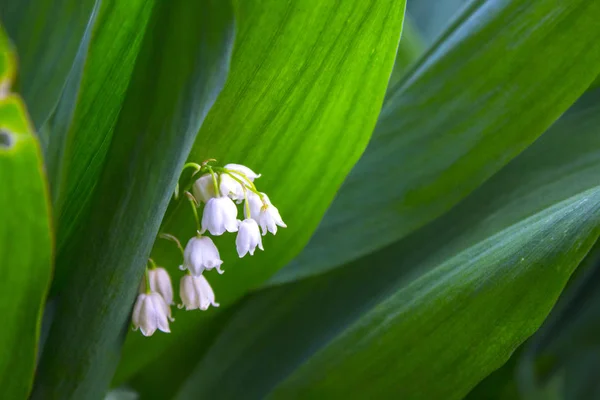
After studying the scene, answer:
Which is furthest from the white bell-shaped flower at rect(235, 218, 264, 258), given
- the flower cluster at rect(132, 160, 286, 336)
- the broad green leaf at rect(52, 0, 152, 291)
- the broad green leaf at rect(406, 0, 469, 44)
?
the broad green leaf at rect(406, 0, 469, 44)

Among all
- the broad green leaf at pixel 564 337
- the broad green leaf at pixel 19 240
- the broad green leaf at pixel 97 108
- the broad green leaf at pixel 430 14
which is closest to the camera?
the broad green leaf at pixel 19 240

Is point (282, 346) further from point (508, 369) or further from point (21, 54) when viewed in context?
point (21, 54)

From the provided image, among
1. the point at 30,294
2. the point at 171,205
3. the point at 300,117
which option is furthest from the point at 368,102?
the point at 30,294

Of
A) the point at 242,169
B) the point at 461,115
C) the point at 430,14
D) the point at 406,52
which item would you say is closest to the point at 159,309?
the point at 242,169

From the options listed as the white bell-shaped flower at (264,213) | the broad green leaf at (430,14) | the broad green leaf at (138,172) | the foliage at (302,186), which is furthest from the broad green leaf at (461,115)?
the broad green leaf at (430,14)

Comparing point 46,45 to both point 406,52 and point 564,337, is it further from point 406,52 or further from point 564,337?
point 564,337

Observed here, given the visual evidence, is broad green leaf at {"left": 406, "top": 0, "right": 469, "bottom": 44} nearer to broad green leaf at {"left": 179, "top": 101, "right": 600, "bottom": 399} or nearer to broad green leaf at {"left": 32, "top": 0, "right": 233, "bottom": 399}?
broad green leaf at {"left": 179, "top": 101, "right": 600, "bottom": 399}

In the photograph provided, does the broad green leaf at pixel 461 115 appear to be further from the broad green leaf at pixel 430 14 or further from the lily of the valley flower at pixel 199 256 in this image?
the broad green leaf at pixel 430 14
